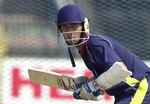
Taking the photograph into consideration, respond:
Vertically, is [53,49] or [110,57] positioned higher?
[110,57]

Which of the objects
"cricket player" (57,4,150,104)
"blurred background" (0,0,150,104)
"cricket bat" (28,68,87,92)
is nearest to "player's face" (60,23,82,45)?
"cricket player" (57,4,150,104)

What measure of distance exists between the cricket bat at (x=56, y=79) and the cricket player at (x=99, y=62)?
0.34 m

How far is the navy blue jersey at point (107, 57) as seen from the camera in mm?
3541

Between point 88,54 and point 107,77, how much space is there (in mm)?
231

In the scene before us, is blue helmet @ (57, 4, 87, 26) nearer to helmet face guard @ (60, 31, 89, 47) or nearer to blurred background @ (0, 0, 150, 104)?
helmet face guard @ (60, 31, 89, 47)

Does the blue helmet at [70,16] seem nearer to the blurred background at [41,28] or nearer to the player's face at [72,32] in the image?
the player's face at [72,32]

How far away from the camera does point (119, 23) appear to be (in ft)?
20.2

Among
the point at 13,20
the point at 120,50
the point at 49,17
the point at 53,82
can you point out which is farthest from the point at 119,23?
the point at 120,50

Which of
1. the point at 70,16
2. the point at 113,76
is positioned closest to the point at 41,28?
the point at 70,16

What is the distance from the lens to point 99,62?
11.8 ft

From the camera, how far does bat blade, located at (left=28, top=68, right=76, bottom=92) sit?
4.23 m

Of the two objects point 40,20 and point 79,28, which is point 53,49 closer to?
point 40,20

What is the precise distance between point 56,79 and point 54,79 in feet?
0.07

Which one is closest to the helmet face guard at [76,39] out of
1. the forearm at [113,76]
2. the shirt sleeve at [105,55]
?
the shirt sleeve at [105,55]
